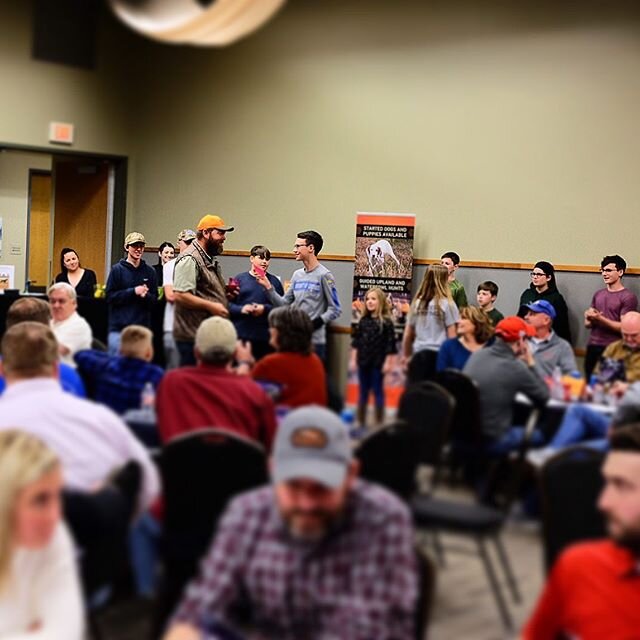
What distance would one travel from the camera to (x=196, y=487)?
9.97 feet

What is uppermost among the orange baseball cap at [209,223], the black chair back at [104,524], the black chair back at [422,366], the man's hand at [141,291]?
the orange baseball cap at [209,223]

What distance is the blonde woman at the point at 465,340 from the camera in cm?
442

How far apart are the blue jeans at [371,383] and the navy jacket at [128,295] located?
212 centimetres

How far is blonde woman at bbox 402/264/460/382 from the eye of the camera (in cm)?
418

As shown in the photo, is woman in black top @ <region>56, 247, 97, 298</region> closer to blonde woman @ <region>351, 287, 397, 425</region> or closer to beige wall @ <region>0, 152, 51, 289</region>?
beige wall @ <region>0, 152, 51, 289</region>

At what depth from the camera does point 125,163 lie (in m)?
5.14

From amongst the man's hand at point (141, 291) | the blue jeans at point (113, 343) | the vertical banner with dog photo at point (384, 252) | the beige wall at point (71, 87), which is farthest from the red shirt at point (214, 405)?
the vertical banner with dog photo at point (384, 252)

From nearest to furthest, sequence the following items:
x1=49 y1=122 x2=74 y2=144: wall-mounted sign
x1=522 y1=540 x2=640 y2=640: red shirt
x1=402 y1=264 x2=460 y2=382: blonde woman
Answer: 1. x1=522 y1=540 x2=640 y2=640: red shirt
2. x1=402 y1=264 x2=460 y2=382: blonde woman
3. x1=49 y1=122 x2=74 y2=144: wall-mounted sign

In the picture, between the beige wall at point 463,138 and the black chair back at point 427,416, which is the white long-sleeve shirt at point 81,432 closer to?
the black chair back at point 427,416

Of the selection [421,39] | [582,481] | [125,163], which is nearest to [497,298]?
[421,39]

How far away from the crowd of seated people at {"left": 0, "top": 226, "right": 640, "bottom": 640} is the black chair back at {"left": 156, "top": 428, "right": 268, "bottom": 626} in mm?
66

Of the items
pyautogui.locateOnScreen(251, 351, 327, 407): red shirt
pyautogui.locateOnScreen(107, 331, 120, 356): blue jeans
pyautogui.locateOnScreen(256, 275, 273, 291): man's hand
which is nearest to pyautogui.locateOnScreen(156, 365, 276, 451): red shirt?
pyautogui.locateOnScreen(251, 351, 327, 407): red shirt

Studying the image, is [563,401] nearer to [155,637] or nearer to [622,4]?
[155,637]

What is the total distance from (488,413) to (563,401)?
15.5 inches
